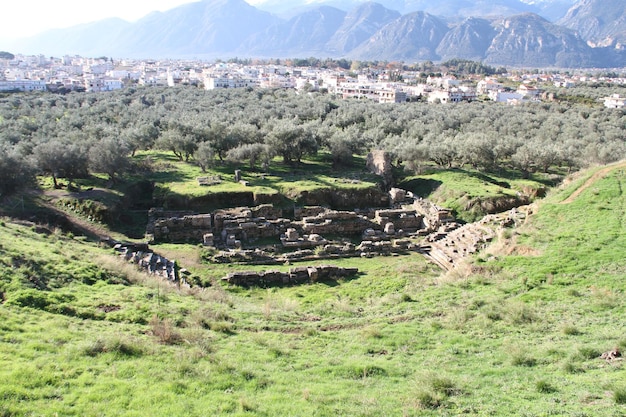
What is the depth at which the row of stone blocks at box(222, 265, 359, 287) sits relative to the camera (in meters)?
25.4

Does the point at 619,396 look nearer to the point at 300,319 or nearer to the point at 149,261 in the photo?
the point at 300,319

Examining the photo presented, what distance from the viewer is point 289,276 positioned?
85.1ft

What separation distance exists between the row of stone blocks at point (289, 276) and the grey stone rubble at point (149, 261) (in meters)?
2.69

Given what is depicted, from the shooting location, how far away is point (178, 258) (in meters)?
27.7

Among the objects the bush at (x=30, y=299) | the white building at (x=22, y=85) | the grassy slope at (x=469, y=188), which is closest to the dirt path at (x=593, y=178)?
the grassy slope at (x=469, y=188)

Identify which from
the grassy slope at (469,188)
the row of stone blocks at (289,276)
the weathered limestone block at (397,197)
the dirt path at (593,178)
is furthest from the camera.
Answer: the weathered limestone block at (397,197)

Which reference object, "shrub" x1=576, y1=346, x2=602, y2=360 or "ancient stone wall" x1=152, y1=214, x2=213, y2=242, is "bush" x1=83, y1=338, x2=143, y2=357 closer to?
"shrub" x1=576, y1=346, x2=602, y2=360

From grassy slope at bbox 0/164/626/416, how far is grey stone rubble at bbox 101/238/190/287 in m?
2.41

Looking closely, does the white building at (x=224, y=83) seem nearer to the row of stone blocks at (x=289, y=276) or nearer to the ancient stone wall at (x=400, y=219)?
the ancient stone wall at (x=400, y=219)

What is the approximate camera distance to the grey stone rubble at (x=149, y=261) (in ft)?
77.9

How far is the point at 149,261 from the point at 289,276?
769cm

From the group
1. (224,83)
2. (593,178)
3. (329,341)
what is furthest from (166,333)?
(224,83)

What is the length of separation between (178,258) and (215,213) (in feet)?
23.8

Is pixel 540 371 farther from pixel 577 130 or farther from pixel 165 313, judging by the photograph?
pixel 577 130
